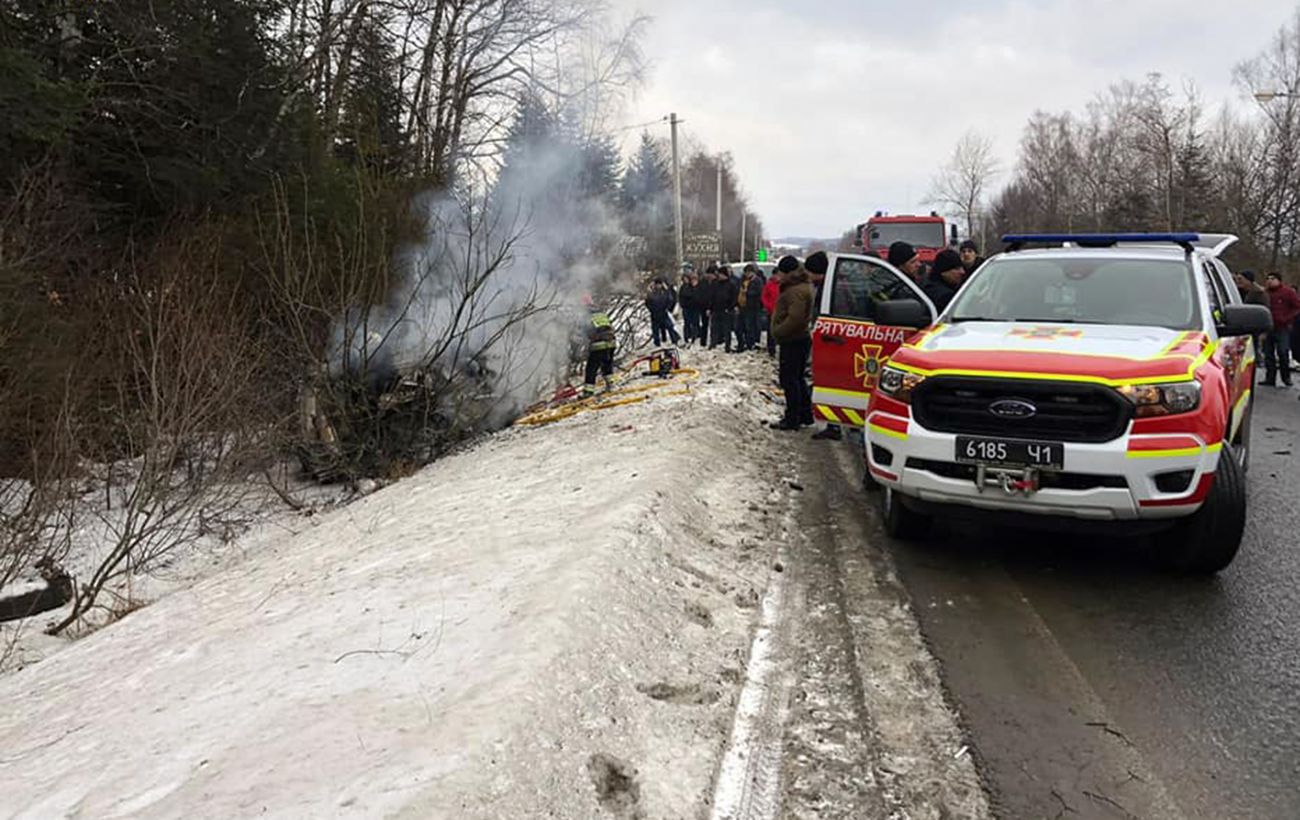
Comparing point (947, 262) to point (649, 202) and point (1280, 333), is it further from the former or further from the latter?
point (649, 202)

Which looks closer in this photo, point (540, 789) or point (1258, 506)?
point (540, 789)

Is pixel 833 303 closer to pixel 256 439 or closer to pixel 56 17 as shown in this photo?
pixel 256 439

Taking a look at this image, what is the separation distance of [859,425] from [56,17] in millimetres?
13002

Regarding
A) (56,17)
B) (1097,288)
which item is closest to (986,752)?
(1097,288)

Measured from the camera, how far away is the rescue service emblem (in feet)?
24.2

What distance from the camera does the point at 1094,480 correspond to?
445 centimetres

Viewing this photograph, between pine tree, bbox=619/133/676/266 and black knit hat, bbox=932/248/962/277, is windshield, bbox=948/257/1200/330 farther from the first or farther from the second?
pine tree, bbox=619/133/676/266

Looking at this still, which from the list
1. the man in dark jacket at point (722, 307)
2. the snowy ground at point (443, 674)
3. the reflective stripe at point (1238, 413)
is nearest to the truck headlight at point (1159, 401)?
the reflective stripe at point (1238, 413)

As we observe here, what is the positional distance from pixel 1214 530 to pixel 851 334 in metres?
3.47

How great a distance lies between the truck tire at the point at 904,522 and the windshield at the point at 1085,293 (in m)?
1.39

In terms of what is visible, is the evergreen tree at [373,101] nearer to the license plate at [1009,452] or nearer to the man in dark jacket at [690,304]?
the man in dark jacket at [690,304]

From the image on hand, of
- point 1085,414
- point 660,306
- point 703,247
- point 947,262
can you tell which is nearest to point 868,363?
point 947,262

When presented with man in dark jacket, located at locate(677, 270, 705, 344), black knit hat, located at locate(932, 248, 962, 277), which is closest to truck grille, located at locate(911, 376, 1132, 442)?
black knit hat, located at locate(932, 248, 962, 277)

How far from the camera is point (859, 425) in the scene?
765cm
